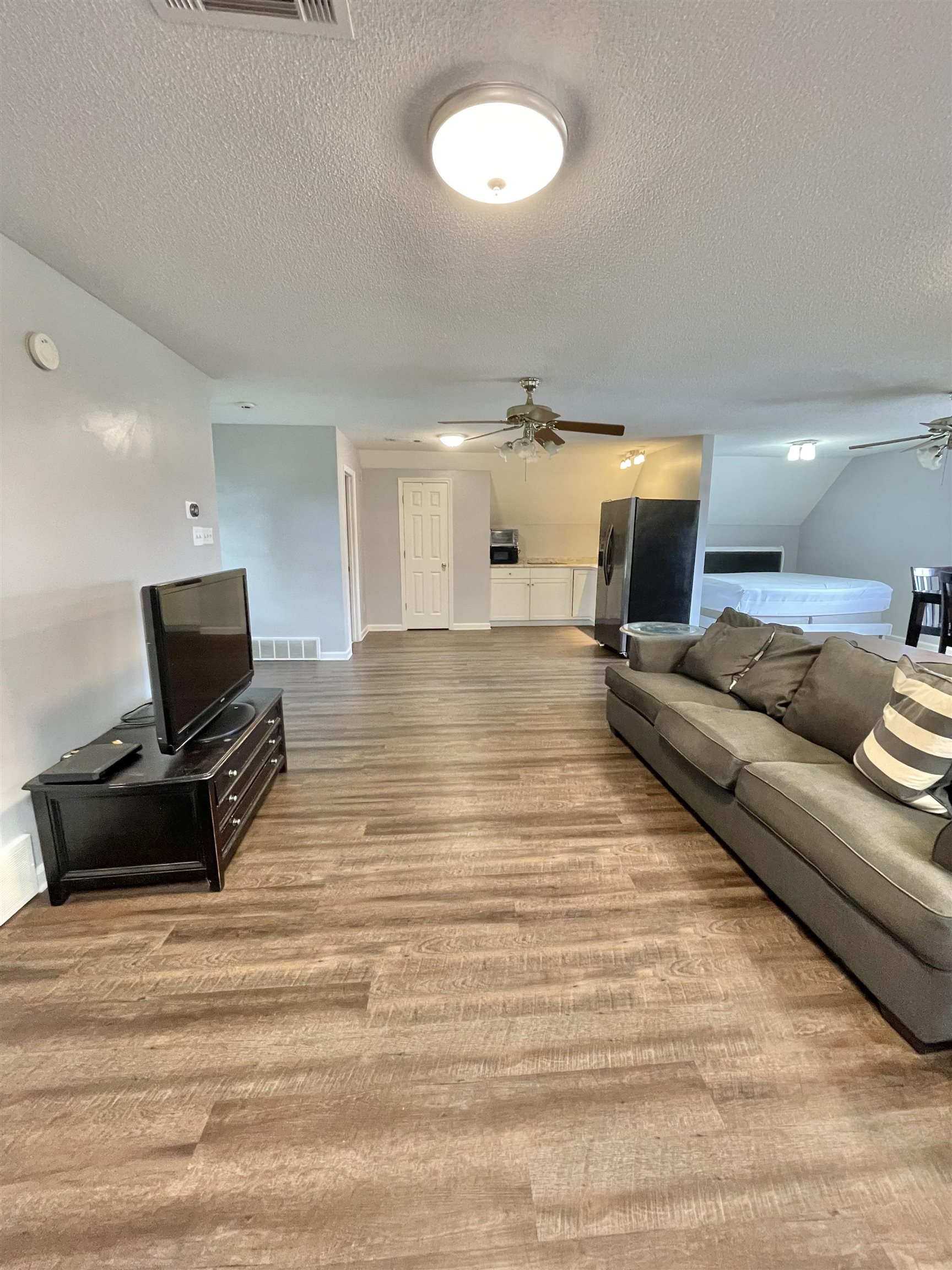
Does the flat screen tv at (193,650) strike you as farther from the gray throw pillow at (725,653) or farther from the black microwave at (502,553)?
the black microwave at (502,553)

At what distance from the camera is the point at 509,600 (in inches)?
294

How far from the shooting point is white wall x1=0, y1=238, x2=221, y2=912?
1858 millimetres

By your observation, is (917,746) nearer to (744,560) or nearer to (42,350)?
(42,350)

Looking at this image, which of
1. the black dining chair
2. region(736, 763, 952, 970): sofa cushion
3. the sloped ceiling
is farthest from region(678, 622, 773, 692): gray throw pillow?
the sloped ceiling

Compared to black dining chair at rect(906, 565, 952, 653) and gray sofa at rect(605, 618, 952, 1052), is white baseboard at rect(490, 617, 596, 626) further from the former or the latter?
gray sofa at rect(605, 618, 952, 1052)

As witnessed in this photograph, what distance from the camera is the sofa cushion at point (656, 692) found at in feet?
9.37

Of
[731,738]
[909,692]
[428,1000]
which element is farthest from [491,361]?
[428,1000]

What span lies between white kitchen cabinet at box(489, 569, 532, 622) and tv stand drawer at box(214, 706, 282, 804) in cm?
490

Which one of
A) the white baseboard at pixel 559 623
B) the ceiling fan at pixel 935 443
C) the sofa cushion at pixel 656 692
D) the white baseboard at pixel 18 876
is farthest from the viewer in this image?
the white baseboard at pixel 559 623

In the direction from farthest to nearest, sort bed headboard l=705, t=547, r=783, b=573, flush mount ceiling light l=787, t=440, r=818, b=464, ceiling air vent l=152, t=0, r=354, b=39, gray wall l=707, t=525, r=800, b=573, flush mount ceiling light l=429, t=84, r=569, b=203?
1. gray wall l=707, t=525, r=800, b=573
2. bed headboard l=705, t=547, r=783, b=573
3. flush mount ceiling light l=787, t=440, r=818, b=464
4. flush mount ceiling light l=429, t=84, r=569, b=203
5. ceiling air vent l=152, t=0, r=354, b=39

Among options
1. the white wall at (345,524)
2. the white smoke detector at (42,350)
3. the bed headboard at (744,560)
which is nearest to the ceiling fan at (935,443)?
the bed headboard at (744,560)

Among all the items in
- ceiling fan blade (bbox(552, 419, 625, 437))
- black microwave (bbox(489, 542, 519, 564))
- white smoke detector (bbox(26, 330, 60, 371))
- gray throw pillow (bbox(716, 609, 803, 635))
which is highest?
ceiling fan blade (bbox(552, 419, 625, 437))

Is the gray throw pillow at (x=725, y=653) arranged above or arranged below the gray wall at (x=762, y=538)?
below

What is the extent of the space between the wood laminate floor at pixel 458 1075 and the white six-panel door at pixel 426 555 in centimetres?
496
